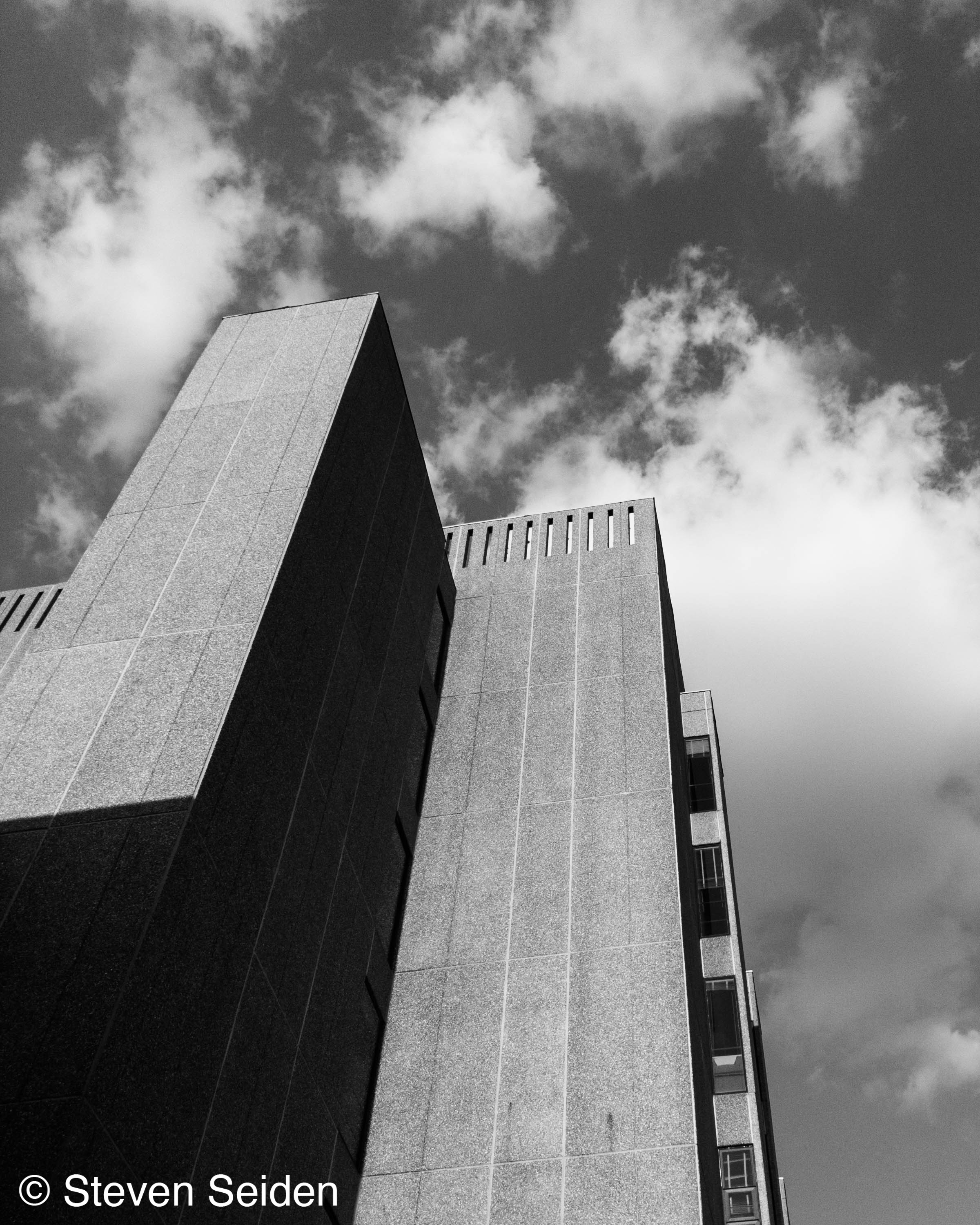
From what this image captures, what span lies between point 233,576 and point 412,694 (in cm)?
743

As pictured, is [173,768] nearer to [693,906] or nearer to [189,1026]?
[189,1026]

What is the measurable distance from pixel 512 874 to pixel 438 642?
7080mm

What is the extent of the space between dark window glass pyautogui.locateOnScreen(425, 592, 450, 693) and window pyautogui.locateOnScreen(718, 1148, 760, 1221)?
13.2 metres

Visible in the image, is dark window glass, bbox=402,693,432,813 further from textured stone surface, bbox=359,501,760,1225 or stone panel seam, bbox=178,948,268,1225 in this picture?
stone panel seam, bbox=178,948,268,1225

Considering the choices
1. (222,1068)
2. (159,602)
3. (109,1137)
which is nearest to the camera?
(109,1137)

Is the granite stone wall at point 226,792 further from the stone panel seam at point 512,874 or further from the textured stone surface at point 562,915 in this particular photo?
the stone panel seam at point 512,874

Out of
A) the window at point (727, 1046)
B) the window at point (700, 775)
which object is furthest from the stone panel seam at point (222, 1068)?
the window at point (700, 775)

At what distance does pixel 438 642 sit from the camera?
28422 mm

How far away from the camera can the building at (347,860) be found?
12977mm

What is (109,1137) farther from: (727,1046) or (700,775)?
(700,775)

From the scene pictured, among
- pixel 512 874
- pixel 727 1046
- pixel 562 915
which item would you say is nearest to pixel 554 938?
pixel 562 915

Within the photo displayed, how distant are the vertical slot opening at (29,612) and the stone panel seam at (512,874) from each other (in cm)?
1501

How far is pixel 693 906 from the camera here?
2448cm

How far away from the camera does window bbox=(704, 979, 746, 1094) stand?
27.2 m
